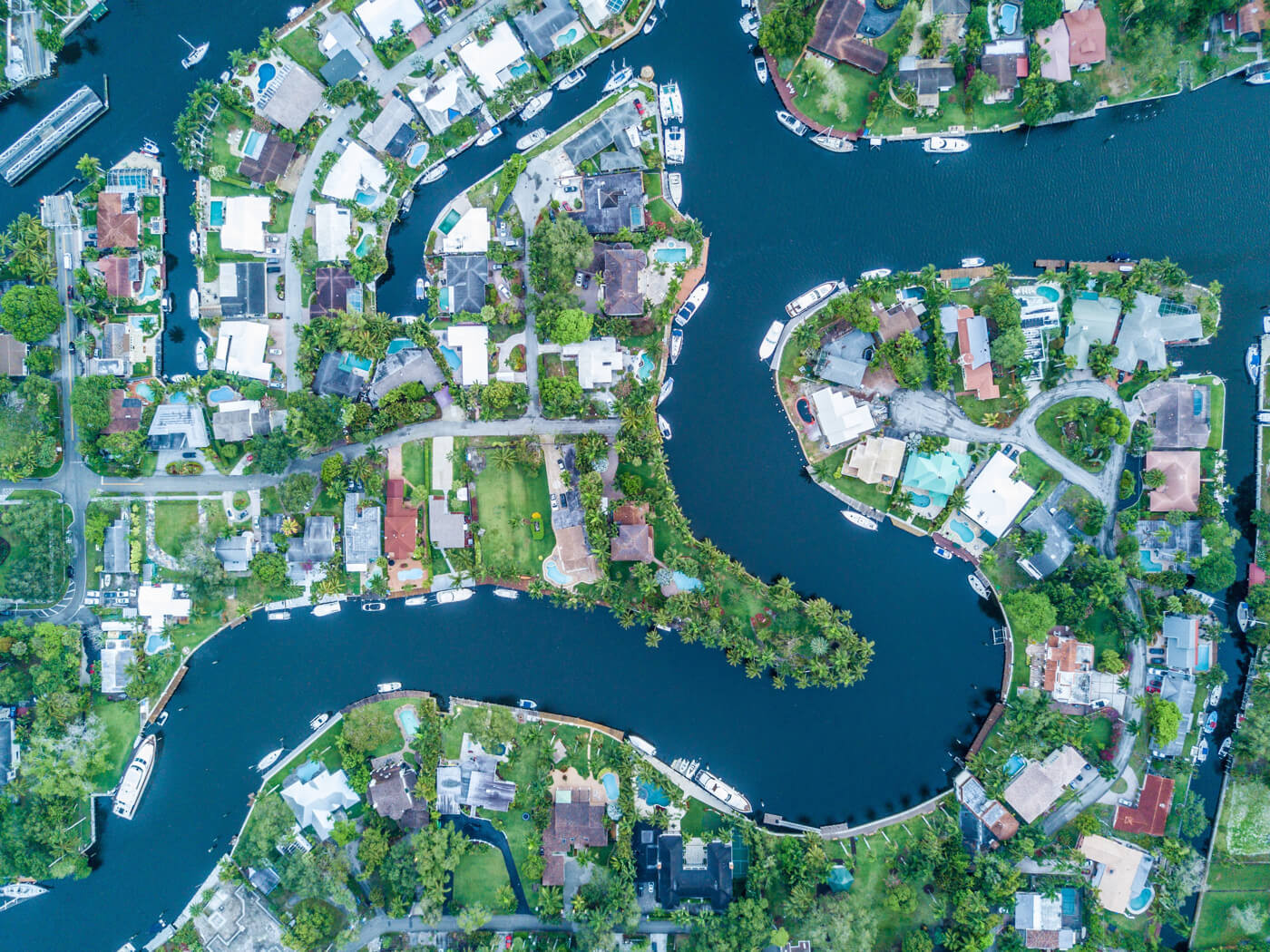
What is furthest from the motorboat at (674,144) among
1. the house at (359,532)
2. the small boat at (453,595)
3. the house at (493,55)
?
the small boat at (453,595)

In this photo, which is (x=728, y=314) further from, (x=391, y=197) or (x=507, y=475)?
(x=391, y=197)

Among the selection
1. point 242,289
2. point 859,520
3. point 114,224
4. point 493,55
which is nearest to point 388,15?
point 493,55

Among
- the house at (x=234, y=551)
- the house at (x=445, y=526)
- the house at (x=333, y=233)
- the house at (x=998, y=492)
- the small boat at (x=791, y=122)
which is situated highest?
the small boat at (x=791, y=122)

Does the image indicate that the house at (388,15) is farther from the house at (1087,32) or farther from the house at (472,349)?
the house at (1087,32)

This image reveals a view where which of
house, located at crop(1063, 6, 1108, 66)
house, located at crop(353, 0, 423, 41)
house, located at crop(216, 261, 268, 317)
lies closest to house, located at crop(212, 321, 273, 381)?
house, located at crop(216, 261, 268, 317)

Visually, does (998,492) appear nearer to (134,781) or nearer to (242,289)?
(242,289)

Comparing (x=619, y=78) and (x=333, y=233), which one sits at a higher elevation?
(x=619, y=78)
